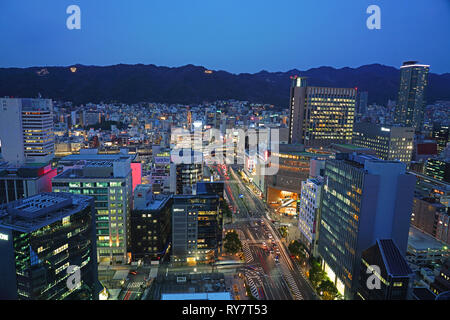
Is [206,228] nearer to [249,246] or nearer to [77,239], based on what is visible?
[249,246]

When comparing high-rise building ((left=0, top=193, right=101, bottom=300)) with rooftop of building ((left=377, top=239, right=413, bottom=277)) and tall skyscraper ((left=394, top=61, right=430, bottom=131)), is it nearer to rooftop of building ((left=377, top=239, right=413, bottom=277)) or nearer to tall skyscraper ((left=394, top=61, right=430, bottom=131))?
rooftop of building ((left=377, top=239, right=413, bottom=277))

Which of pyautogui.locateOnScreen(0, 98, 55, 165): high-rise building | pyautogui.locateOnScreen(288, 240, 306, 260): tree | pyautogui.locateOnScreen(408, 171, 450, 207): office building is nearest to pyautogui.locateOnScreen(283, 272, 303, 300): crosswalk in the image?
pyautogui.locateOnScreen(288, 240, 306, 260): tree

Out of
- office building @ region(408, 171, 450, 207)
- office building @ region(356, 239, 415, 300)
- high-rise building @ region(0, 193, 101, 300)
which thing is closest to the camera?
high-rise building @ region(0, 193, 101, 300)

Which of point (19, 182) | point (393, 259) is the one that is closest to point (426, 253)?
point (393, 259)

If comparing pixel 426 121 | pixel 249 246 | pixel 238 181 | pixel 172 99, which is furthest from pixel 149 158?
pixel 426 121

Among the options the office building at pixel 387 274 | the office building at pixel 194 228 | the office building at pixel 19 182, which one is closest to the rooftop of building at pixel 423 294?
the office building at pixel 387 274

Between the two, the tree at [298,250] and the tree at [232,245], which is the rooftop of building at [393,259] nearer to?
the tree at [298,250]
